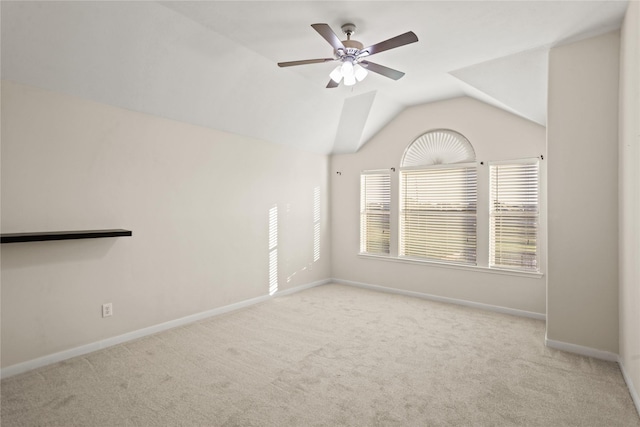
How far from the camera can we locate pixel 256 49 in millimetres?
3326

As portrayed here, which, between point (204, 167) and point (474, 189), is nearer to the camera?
point (204, 167)

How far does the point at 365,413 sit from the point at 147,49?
3.30 meters

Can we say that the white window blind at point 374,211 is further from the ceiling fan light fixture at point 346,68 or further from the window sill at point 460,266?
the ceiling fan light fixture at point 346,68

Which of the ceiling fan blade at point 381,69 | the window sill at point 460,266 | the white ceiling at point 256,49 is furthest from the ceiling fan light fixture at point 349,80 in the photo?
the window sill at point 460,266

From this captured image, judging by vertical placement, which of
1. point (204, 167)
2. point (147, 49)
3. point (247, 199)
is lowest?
point (247, 199)

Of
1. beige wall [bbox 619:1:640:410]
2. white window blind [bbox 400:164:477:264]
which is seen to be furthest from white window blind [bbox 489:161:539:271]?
beige wall [bbox 619:1:640:410]

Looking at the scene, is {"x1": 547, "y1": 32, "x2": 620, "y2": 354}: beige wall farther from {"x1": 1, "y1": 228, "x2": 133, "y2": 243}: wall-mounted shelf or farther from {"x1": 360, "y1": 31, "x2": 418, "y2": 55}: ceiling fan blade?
{"x1": 1, "y1": 228, "x2": 133, "y2": 243}: wall-mounted shelf

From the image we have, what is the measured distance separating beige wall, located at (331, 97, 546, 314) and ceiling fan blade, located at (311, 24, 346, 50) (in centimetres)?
259

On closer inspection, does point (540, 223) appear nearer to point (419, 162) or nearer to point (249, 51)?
point (419, 162)

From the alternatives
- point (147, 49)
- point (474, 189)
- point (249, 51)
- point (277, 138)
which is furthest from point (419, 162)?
point (147, 49)

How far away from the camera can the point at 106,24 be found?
2.60m

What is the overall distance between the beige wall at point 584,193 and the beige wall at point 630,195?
4.7 inches

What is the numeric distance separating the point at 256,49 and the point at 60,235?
2360 millimetres

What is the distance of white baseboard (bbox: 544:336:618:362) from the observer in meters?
2.93
